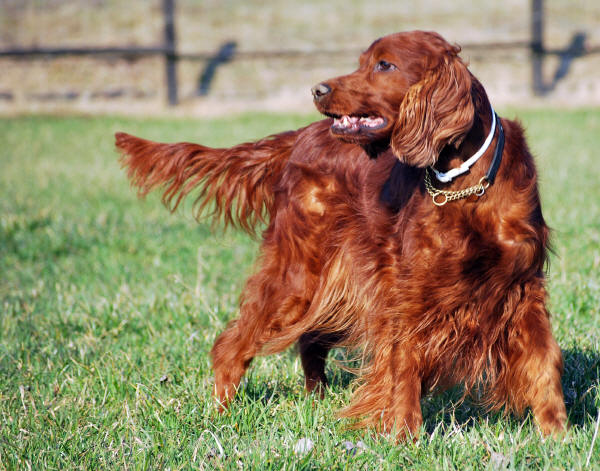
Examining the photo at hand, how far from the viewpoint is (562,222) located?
5477 millimetres

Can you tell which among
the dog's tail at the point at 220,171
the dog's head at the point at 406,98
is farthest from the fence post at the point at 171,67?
the dog's head at the point at 406,98

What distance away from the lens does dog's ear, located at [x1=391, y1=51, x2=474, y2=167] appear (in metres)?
2.28

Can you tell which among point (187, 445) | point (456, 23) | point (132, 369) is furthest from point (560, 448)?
point (456, 23)

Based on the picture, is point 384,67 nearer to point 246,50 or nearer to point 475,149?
point 475,149

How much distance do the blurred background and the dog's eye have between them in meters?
11.8

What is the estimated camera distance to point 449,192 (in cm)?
240

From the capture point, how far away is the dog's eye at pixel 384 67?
7.78 ft

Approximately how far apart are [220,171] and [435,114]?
1253mm

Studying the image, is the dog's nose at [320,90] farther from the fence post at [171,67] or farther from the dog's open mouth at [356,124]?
the fence post at [171,67]

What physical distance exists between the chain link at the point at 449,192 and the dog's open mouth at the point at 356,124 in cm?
23

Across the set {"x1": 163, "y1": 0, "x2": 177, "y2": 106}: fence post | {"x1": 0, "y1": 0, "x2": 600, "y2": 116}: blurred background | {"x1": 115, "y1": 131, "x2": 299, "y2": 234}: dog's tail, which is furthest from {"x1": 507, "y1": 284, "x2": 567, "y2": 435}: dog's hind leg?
{"x1": 163, "y1": 0, "x2": 177, "y2": 106}: fence post

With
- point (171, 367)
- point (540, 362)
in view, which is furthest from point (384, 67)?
point (171, 367)

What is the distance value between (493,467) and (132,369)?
1.60 m

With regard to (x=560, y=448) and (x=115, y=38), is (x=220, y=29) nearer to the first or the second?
(x=115, y=38)
